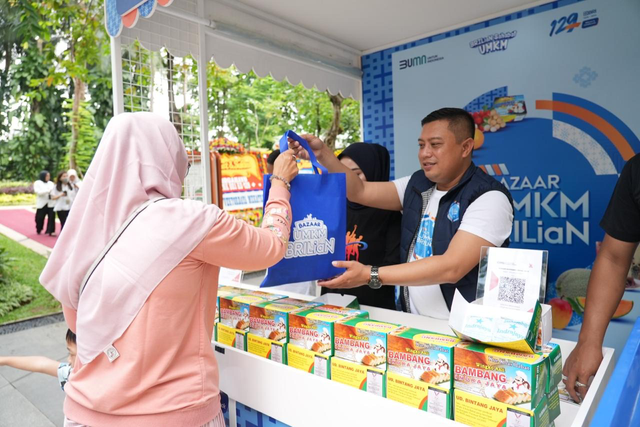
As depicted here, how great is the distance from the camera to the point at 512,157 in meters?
3.71

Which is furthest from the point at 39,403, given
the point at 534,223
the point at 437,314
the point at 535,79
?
the point at 535,79

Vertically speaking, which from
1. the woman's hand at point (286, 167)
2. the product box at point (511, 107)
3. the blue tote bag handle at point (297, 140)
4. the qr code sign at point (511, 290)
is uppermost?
the product box at point (511, 107)

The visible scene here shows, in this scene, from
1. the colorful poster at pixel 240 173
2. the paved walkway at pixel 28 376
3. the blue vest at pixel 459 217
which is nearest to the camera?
the blue vest at pixel 459 217

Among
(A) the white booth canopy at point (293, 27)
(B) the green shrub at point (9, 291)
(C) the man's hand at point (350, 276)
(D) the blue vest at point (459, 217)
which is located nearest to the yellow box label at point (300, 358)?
(C) the man's hand at point (350, 276)

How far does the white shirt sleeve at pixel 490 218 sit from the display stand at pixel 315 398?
365 millimetres

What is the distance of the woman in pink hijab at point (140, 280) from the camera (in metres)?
1.05

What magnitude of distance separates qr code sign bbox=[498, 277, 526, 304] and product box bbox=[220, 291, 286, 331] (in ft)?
2.62

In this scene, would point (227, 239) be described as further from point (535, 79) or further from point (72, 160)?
point (72, 160)

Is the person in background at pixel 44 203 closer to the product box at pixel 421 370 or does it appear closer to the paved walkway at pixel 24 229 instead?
the paved walkway at pixel 24 229

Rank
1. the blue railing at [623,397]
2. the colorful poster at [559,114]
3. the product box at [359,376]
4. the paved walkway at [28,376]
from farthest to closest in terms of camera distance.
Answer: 1. the paved walkway at [28,376]
2. the colorful poster at [559,114]
3. the product box at [359,376]
4. the blue railing at [623,397]

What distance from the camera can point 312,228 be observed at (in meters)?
1.48

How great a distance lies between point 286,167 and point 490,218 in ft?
2.57

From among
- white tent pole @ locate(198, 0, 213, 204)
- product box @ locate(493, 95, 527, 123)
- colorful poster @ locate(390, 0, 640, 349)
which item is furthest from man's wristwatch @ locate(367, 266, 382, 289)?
product box @ locate(493, 95, 527, 123)

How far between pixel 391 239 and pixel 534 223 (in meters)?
1.85
